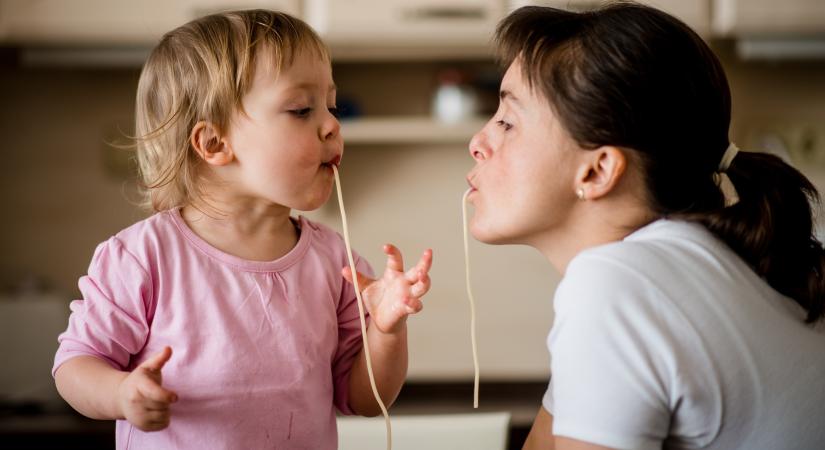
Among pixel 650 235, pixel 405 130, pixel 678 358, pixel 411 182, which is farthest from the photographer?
pixel 411 182

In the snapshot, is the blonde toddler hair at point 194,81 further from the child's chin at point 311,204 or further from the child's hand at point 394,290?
the child's hand at point 394,290

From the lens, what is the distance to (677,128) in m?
0.94

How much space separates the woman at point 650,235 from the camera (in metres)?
0.79

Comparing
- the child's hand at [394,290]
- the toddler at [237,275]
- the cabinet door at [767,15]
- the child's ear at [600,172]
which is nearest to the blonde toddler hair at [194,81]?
the toddler at [237,275]

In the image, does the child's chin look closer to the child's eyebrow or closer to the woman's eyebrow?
the child's eyebrow

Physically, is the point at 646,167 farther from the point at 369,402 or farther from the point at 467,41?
the point at 467,41

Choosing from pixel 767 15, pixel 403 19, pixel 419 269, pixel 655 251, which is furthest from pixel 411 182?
pixel 655 251

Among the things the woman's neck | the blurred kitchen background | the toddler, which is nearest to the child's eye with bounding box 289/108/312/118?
the toddler

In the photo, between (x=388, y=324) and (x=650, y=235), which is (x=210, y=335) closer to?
(x=388, y=324)

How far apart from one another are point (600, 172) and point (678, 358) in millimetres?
259

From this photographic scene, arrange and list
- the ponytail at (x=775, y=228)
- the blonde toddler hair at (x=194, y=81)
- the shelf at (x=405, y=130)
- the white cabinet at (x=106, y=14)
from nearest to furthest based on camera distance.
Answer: the ponytail at (x=775, y=228) < the blonde toddler hair at (x=194, y=81) < the white cabinet at (x=106, y=14) < the shelf at (x=405, y=130)

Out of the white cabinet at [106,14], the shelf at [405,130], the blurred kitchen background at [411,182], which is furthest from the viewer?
the blurred kitchen background at [411,182]

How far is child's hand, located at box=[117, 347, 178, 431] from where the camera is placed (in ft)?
2.71

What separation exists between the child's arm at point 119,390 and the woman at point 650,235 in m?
0.38
